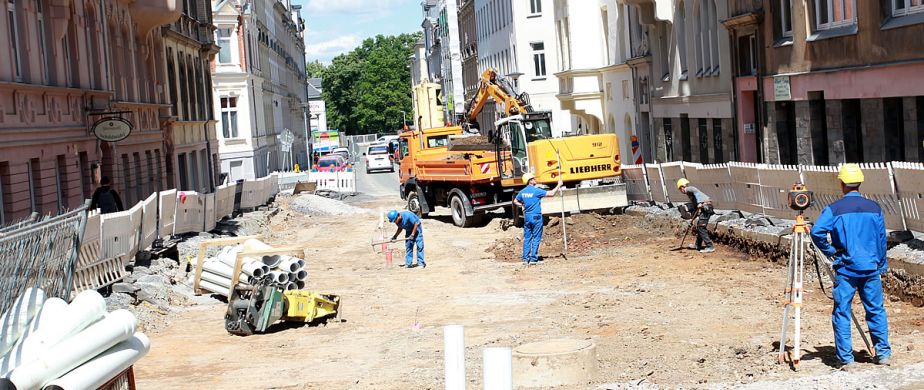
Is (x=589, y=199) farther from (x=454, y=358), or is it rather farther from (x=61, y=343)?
(x=454, y=358)

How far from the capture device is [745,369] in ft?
34.4

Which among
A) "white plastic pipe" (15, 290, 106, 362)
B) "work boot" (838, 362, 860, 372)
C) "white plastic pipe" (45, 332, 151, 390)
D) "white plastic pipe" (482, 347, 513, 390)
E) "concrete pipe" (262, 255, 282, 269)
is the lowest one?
"work boot" (838, 362, 860, 372)

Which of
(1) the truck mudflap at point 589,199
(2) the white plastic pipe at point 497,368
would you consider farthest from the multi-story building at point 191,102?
(2) the white plastic pipe at point 497,368

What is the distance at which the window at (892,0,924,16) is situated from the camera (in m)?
19.4

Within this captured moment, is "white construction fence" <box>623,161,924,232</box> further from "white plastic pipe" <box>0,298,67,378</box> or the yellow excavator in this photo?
"white plastic pipe" <box>0,298,67,378</box>

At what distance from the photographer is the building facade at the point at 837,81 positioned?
2000cm

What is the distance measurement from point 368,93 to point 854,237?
136 meters

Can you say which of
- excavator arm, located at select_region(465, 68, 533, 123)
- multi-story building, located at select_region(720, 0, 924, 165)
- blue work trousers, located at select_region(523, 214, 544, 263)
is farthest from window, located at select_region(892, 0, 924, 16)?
excavator arm, located at select_region(465, 68, 533, 123)

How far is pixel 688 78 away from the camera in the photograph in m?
33.3

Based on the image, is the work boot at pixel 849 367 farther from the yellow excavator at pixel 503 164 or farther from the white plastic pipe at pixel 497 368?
the yellow excavator at pixel 503 164

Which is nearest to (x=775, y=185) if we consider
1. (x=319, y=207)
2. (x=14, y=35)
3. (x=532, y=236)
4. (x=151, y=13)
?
(x=532, y=236)

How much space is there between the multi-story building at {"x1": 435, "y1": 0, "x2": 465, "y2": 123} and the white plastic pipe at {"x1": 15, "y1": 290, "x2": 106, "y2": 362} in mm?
78628

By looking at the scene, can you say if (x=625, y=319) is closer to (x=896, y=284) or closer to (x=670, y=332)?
(x=670, y=332)

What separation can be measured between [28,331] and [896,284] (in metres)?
10.1
